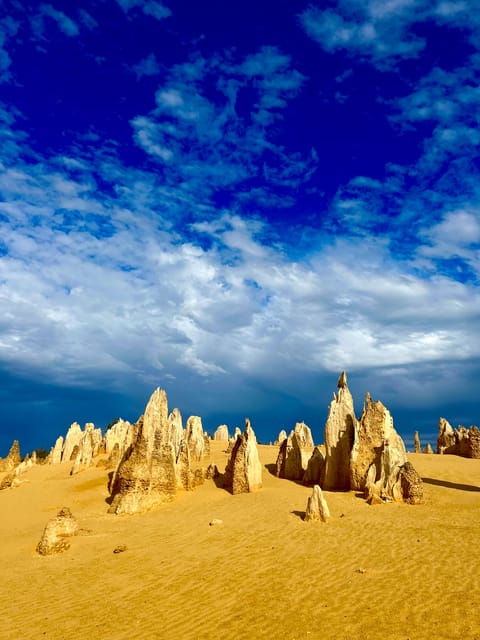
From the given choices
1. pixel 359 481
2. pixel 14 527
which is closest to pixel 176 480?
pixel 14 527

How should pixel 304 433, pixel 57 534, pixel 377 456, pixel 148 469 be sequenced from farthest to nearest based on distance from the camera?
pixel 304 433
pixel 148 469
pixel 377 456
pixel 57 534

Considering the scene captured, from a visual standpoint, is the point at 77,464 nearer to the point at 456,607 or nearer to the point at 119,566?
the point at 119,566

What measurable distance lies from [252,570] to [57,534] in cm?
804

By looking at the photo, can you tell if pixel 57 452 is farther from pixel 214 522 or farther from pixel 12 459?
pixel 214 522

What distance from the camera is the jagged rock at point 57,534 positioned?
48.7 ft

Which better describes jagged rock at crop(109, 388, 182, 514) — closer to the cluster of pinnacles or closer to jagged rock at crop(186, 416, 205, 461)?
the cluster of pinnacles

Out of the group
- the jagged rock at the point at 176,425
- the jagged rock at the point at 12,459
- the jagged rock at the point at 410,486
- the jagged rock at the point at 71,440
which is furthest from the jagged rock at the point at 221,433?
the jagged rock at the point at 410,486

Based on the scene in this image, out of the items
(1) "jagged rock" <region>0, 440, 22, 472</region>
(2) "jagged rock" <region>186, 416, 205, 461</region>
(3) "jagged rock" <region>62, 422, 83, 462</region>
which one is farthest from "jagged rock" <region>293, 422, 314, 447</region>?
(1) "jagged rock" <region>0, 440, 22, 472</region>

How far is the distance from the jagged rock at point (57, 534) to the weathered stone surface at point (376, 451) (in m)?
13.5

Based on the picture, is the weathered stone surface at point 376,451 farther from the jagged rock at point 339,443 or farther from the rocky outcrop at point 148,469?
the rocky outcrop at point 148,469

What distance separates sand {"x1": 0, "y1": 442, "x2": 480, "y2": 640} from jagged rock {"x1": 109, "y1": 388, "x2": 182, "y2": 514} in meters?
0.86

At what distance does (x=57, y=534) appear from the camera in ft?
50.3

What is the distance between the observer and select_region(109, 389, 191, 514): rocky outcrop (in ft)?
67.6

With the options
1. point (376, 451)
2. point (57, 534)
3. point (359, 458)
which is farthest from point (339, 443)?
point (57, 534)
